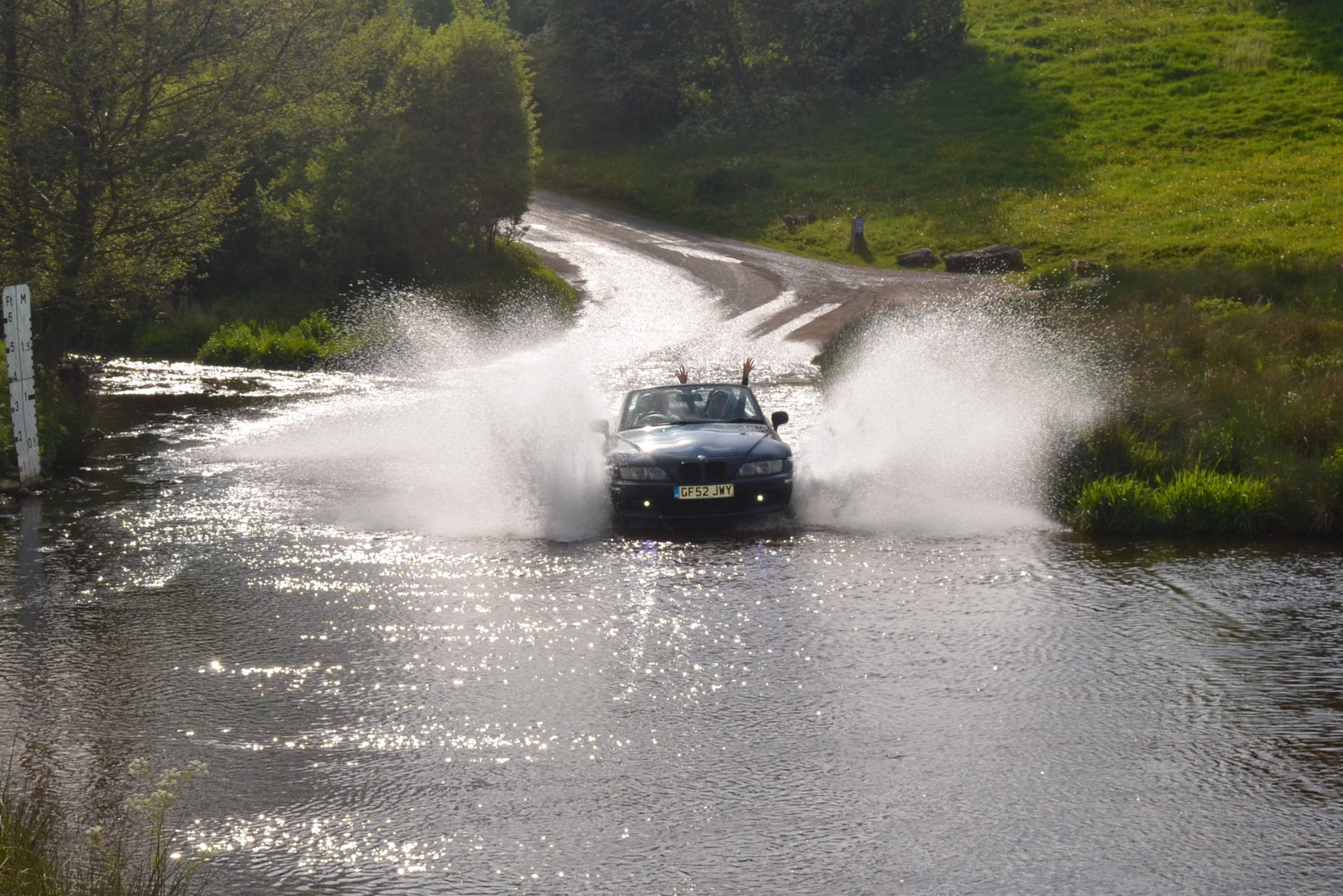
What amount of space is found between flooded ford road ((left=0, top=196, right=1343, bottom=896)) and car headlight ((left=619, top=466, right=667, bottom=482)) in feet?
2.00

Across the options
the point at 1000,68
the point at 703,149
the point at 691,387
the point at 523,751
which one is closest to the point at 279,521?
the point at 691,387

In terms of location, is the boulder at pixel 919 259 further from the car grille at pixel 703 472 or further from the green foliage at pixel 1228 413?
the car grille at pixel 703 472

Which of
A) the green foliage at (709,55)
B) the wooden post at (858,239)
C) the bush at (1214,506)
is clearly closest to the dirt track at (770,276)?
the wooden post at (858,239)

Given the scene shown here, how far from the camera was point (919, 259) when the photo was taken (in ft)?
130

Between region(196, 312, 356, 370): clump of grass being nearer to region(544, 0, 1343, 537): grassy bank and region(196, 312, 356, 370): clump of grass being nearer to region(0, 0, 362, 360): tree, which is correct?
region(0, 0, 362, 360): tree

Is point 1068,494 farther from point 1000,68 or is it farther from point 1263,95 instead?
point 1000,68

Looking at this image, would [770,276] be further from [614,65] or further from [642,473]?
[642,473]

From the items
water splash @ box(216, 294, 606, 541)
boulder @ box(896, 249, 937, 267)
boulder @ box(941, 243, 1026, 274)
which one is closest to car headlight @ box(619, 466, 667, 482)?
water splash @ box(216, 294, 606, 541)

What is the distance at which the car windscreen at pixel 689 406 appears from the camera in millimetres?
15742

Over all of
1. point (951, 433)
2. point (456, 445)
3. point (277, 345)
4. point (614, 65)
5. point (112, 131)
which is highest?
point (614, 65)

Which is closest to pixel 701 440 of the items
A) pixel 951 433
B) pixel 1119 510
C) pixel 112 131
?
pixel 1119 510

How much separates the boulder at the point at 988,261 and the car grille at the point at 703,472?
24669 millimetres

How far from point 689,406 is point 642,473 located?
1.99 metres

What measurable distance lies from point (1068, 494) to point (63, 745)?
10.8 meters
